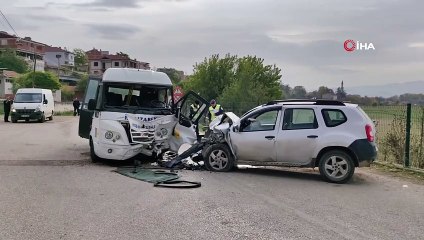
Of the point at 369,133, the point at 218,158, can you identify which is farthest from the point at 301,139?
the point at 218,158

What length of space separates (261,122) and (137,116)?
2.94 meters

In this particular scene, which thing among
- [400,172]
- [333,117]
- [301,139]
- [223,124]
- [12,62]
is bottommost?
[400,172]

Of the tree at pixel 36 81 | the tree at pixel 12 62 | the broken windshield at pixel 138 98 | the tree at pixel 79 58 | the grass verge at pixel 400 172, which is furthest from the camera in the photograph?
the tree at pixel 79 58

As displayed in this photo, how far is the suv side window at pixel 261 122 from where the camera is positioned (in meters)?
10.5

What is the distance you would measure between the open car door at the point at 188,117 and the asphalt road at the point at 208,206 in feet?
5.21

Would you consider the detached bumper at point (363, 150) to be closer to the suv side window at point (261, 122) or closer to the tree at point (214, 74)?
the suv side window at point (261, 122)

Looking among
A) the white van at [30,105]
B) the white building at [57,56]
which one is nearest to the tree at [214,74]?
the white van at [30,105]

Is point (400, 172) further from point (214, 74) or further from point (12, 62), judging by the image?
point (12, 62)

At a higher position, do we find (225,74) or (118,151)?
(225,74)

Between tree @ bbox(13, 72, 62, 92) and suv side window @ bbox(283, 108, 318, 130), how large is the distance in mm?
67243

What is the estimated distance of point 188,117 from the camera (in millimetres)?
12750

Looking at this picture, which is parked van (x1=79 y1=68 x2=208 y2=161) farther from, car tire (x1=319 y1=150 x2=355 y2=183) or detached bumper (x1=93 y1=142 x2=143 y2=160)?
car tire (x1=319 y1=150 x2=355 y2=183)

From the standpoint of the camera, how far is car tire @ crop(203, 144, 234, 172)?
10.8 m

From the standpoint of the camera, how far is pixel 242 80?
30.5 metres
